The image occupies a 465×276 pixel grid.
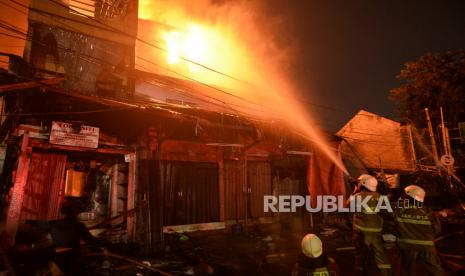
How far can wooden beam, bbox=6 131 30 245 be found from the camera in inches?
310

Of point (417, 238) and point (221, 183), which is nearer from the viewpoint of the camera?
point (417, 238)

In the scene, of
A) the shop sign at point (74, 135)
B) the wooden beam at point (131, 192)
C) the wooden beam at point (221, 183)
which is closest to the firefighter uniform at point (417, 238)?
the wooden beam at point (221, 183)

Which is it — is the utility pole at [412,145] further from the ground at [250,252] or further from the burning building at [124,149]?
the burning building at [124,149]

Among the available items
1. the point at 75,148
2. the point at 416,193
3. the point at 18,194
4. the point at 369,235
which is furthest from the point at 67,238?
the point at 416,193

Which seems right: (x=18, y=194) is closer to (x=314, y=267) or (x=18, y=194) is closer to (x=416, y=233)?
(x=314, y=267)

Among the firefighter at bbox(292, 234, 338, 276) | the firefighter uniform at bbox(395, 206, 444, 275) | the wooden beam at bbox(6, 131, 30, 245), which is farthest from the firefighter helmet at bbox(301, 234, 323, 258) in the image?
the wooden beam at bbox(6, 131, 30, 245)

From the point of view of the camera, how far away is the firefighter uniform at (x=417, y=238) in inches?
223

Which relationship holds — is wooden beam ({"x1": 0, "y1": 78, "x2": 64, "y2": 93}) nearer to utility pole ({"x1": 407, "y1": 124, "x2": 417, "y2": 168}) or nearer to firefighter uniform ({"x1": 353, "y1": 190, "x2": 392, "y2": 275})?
firefighter uniform ({"x1": 353, "y1": 190, "x2": 392, "y2": 275})

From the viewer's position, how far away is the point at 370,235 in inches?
244

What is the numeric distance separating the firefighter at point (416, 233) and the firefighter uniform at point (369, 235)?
0.38 metres

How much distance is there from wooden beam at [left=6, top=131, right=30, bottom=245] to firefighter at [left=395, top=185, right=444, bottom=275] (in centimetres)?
967

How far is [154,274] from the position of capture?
6.68 metres

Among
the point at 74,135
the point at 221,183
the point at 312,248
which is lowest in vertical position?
the point at 312,248

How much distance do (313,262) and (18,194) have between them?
8.29 m
